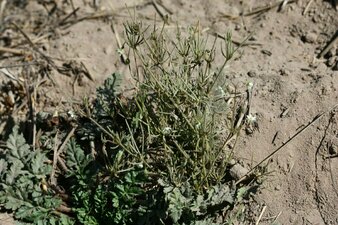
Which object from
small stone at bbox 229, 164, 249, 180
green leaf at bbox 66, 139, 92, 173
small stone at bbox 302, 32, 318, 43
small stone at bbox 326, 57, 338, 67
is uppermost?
small stone at bbox 302, 32, 318, 43

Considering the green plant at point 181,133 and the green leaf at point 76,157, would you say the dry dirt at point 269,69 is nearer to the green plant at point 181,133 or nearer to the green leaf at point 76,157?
the green plant at point 181,133

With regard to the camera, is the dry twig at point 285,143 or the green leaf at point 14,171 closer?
the dry twig at point 285,143

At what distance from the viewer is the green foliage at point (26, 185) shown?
13.8 ft

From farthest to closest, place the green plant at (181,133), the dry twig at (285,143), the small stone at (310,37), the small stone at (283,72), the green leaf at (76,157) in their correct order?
the small stone at (310,37)
the small stone at (283,72)
the green leaf at (76,157)
the dry twig at (285,143)
the green plant at (181,133)

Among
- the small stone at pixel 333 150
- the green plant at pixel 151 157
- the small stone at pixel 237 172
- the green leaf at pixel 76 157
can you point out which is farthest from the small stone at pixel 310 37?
the green leaf at pixel 76 157

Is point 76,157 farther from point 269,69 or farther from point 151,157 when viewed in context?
point 269,69

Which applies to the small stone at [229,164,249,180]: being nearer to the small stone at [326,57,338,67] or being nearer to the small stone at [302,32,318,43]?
the small stone at [326,57,338,67]

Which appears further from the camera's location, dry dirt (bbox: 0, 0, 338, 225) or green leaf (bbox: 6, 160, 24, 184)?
green leaf (bbox: 6, 160, 24, 184)

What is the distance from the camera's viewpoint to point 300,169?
159 inches

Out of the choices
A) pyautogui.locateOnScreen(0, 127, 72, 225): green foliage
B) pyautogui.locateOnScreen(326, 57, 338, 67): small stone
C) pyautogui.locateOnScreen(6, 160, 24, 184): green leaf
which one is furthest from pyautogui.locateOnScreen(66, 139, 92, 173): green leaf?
pyautogui.locateOnScreen(326, 57, 338, 67): small stone

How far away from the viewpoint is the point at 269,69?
4656mm

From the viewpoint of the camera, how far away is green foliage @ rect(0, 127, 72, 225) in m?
4.21

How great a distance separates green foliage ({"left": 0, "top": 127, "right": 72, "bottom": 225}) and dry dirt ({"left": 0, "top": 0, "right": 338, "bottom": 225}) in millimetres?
569

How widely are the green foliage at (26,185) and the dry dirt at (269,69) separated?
0.57 meters
